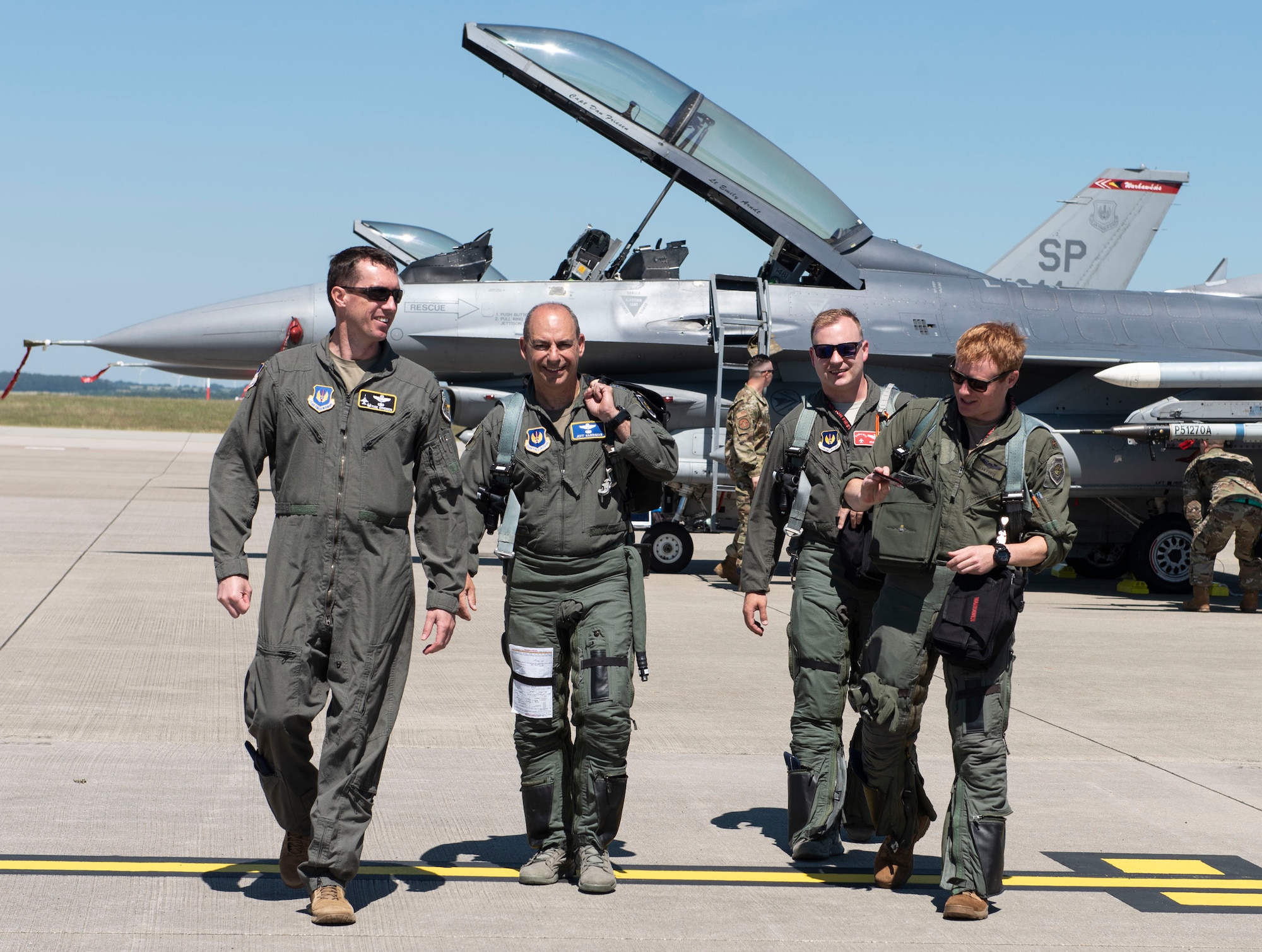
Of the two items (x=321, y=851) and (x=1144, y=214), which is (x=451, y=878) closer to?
(x=321, y=851)

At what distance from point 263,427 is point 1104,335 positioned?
11112 millimetres

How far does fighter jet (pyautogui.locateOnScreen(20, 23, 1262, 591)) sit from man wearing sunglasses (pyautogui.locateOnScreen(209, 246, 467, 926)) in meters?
8.28

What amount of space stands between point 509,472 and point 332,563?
2.26 ft

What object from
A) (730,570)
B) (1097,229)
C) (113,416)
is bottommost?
(113,416)

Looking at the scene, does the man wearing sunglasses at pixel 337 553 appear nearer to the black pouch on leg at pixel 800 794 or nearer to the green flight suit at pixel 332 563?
the green flight suit at pixel 332 563

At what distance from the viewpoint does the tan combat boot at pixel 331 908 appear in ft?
12.3

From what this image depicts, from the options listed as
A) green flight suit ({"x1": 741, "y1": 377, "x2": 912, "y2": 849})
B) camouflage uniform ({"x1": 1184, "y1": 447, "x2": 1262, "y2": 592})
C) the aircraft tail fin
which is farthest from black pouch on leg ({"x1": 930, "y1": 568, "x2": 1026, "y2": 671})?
the aircraft tail fin

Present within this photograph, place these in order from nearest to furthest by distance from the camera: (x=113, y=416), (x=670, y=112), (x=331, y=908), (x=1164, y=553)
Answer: (x=331, y=908) → (x=670, y=112) → (x=1164, y=553) → (x=113, y=416)

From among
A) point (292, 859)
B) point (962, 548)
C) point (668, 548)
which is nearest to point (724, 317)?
point (668, 548)

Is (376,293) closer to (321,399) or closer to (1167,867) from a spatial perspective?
(321,399)

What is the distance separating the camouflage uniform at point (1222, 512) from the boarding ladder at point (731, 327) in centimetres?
401

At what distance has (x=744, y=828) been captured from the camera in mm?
4945

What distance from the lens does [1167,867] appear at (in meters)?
4.63

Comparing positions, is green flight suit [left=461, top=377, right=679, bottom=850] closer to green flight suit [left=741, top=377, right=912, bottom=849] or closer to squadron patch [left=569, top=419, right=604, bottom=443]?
squadron patch [left=569, top=419, right=604, bottom=443]
